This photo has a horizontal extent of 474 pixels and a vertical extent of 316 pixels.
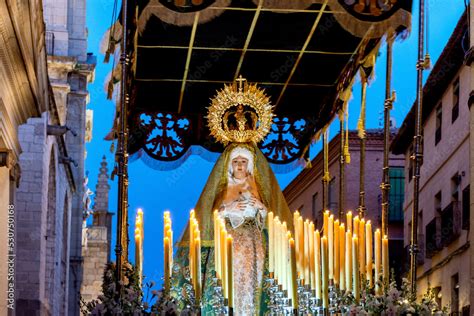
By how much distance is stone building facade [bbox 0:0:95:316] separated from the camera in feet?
54.2

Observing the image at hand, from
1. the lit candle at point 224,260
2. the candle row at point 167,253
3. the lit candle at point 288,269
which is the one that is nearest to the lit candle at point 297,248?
the lit candle at point 288,269

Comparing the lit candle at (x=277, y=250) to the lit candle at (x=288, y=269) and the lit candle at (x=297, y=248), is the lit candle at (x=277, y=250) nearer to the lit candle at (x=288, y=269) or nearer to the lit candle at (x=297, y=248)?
the lit candle at (x=288, y=269)

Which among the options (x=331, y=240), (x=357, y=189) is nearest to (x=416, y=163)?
(x=331, y=240)

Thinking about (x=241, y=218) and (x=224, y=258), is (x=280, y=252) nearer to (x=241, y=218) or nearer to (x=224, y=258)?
(x=224, y=258)

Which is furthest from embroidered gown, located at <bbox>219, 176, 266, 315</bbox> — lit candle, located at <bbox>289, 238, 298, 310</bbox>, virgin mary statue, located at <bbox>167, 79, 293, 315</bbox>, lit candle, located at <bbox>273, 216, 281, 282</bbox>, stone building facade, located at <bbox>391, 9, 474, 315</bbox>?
stone building facade, located at <bbox>391, 9, 474, 315</bbox>

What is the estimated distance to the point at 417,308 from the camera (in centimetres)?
1514

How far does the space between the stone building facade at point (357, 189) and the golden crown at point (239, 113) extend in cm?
2069

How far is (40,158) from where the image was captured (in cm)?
2528

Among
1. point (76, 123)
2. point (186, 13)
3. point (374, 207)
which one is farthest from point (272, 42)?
point (374, 207)

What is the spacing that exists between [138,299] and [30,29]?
11.6ft

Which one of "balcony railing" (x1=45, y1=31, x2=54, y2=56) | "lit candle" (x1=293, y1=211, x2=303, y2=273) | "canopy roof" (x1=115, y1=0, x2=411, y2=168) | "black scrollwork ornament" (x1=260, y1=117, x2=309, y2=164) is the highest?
"balcony railing" (x1=45, y1=31, x2=54, y2=56)

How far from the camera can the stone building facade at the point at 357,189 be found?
132ft

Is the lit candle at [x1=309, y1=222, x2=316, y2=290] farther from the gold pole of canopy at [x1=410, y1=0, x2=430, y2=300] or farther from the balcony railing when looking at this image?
the balcony railing

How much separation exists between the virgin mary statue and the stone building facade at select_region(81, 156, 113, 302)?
1046 inches
